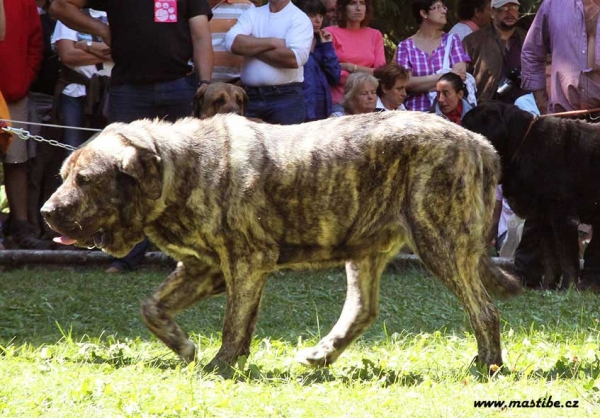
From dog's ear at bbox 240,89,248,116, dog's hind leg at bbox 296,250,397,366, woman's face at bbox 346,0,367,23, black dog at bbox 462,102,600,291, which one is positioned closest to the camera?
dog's hind leg at bbox 296,250,397,366

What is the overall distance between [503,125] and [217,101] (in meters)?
2.43

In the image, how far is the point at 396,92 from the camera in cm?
1158

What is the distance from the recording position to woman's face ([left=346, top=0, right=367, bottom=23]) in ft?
38.7

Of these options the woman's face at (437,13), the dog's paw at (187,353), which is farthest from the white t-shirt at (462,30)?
the dog's paw at (187,353)

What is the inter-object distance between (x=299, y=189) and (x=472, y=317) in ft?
3.97

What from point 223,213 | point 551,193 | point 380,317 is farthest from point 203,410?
point 551,193

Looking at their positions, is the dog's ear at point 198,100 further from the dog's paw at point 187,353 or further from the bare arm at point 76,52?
the dog's paw at point 187,353

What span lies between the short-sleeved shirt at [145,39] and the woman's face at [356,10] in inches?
86.5

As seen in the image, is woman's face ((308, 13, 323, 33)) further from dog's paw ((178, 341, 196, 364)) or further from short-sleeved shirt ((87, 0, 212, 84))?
dog's paw ((178, 341, 196, 364))

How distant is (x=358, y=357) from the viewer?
23.1 ft

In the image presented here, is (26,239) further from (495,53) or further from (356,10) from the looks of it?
(495,53)

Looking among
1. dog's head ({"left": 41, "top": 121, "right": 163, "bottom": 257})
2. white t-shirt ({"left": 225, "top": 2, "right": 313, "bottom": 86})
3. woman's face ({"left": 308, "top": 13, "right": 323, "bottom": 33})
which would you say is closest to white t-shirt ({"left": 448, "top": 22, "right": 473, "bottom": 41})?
woman's face ({"left": 308, "top": 13, "right": 323, "bottom": 33})

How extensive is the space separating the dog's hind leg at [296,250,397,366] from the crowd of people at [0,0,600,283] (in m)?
3.44

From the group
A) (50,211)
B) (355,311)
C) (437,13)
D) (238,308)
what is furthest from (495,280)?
(437,13)
